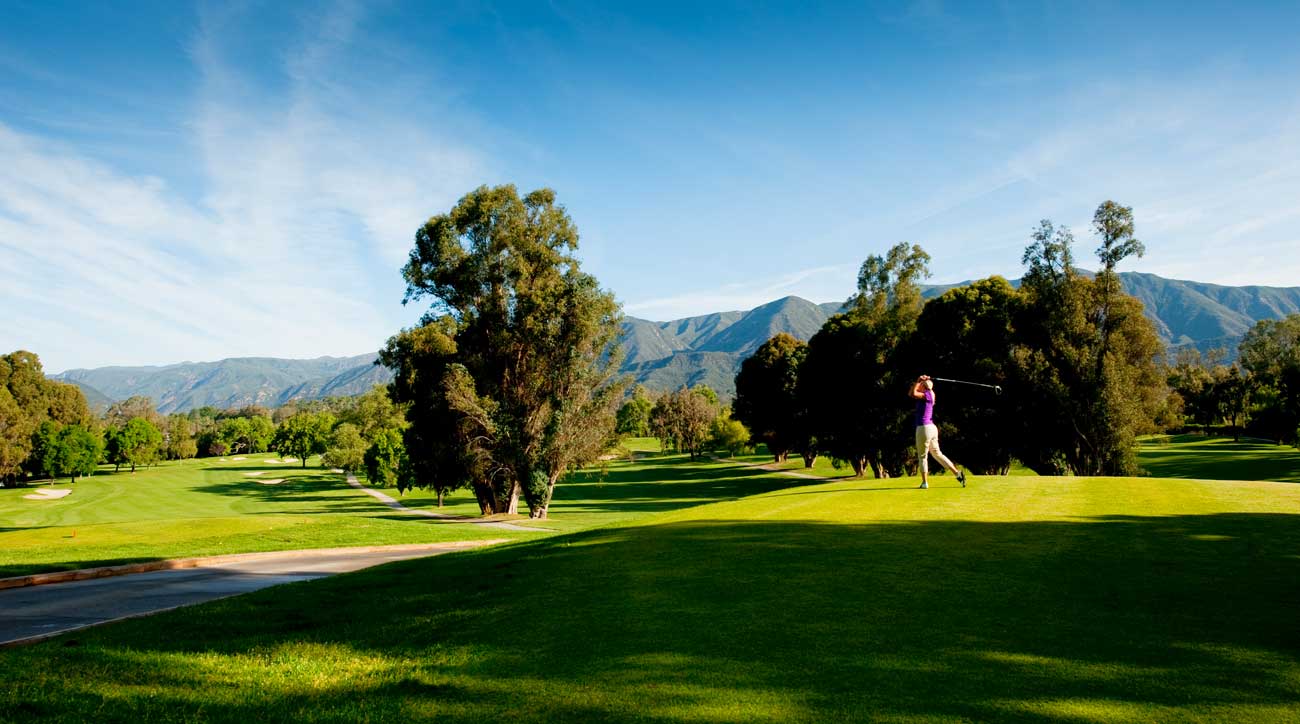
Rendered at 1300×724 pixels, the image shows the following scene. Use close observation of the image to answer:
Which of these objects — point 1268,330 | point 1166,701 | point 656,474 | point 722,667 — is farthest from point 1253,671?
point 1268,330

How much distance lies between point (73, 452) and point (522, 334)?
272 feet

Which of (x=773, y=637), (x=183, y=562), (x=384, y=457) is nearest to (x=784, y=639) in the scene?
(x=773, y=637)

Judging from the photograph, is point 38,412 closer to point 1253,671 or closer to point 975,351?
point 975,351

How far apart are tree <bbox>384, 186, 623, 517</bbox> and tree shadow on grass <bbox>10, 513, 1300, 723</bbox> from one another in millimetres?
24003

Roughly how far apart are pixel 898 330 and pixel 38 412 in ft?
324

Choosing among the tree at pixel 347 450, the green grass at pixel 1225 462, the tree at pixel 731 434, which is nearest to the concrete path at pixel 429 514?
the tree at pixel 347 450

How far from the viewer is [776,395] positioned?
72312 millimetres

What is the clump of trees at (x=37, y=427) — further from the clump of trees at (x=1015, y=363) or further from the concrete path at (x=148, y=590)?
the clump of trees at (x=1015, y=363)

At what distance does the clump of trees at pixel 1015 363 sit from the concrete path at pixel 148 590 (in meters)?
34.1

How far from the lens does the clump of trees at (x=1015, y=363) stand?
3712cm

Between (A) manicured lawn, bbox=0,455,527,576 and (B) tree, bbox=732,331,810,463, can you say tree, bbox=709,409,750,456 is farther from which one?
(A) manicured lawn, bbox=0,455,527,576

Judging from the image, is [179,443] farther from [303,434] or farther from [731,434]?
[731,434]

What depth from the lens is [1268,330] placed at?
4796 inches

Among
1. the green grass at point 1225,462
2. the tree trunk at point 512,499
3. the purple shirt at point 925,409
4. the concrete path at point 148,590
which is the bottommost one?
the green grass at point 1225,462
